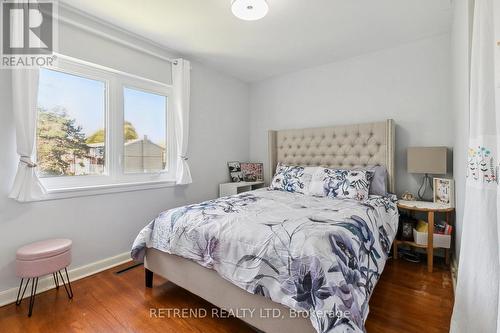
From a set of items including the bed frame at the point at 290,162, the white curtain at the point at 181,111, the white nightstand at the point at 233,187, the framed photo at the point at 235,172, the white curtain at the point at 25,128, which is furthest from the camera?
the framed photo at the point at 235,172

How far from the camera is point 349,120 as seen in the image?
3109 mm

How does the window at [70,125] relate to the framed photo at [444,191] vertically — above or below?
above

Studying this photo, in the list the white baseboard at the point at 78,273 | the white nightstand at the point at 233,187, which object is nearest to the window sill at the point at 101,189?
the white baseboard at the point at 78,273

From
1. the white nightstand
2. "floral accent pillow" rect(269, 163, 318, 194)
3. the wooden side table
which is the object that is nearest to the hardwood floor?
the wooden side table

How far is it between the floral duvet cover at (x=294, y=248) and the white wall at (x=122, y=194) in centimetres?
69

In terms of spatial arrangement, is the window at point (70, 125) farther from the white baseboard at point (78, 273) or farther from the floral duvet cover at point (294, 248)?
the floral duvet cover at point (294, 248)

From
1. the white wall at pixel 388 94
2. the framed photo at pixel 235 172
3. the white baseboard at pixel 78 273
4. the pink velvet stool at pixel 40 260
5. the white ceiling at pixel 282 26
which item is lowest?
the white baseboard at pixel 78 273

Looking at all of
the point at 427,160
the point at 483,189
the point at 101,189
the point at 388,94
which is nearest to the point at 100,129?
the point at 101,189

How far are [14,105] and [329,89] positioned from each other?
334cm

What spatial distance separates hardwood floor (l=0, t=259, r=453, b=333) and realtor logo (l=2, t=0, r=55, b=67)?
191 cm

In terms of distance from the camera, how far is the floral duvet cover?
113 cm

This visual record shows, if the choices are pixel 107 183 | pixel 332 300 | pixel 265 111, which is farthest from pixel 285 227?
pixel 265 111

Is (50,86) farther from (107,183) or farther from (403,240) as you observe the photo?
(403,240)

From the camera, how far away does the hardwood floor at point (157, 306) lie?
1.53m
